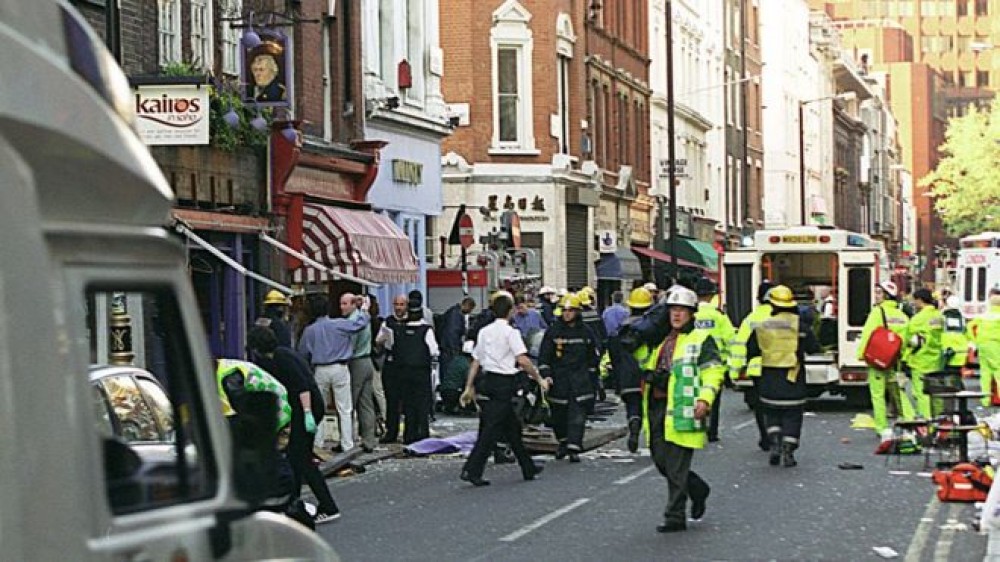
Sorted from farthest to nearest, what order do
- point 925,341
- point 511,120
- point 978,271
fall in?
1. point 978,271
2. point 511,120
3. point 925,341

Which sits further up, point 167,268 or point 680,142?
point 680,142

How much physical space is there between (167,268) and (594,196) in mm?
43649

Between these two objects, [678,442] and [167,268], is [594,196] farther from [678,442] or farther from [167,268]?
[167,268]

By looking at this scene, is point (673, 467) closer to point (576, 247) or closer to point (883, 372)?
point (883, 372)

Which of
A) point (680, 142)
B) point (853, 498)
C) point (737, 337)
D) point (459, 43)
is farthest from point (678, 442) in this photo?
point (680, 142)

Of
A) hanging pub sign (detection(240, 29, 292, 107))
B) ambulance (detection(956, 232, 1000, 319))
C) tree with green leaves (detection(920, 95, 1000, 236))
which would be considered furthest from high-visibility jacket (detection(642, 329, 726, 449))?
tree with green leaves (detection(920, 95, 1000, 236))

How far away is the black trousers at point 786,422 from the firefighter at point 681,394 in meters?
5.07

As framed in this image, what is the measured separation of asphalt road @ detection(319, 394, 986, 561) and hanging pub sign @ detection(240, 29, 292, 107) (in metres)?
5.47

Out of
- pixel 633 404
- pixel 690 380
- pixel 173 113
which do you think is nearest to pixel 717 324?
pixel 633 404

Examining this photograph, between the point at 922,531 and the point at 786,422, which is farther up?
the point at 786,422

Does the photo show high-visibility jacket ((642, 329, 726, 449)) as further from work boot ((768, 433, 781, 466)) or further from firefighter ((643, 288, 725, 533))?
work boot ((768, 433, 781, 466))

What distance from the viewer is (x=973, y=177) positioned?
301ft

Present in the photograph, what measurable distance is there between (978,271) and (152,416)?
145 feet

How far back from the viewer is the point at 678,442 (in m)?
15.0
